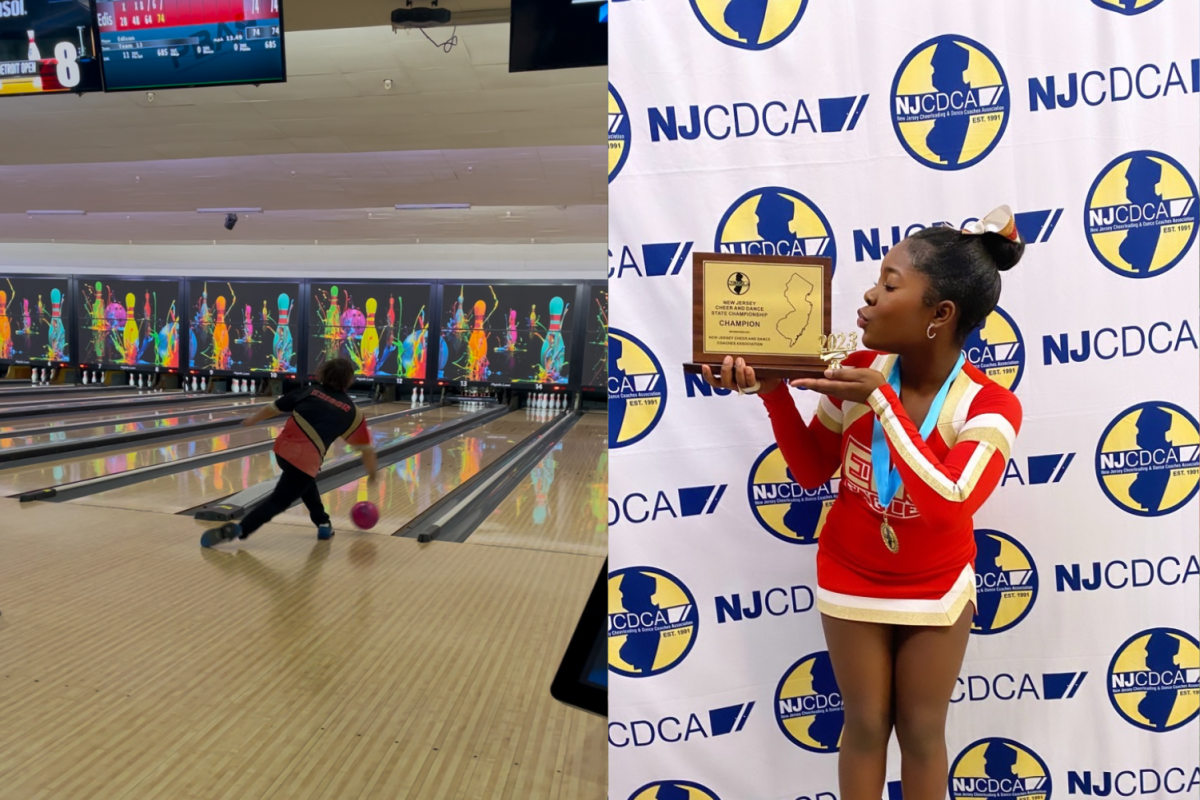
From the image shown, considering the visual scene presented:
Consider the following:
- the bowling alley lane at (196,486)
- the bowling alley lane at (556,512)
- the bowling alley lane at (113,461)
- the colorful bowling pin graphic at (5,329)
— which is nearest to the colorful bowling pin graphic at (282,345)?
the colorful bowling pin graphic at (5,329)

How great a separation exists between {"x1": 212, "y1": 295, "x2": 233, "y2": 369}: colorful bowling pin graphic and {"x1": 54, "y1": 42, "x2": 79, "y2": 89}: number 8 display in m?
10.0

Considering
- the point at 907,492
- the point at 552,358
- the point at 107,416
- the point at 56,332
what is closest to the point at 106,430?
the point at 107,416

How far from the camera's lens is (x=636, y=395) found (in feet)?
5.15

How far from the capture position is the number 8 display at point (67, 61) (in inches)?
132

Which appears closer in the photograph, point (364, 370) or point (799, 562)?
point (799, 562)

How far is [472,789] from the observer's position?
182cm

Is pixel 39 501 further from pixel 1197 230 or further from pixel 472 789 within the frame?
pixel 1197 230

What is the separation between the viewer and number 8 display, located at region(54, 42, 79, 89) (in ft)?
11.0

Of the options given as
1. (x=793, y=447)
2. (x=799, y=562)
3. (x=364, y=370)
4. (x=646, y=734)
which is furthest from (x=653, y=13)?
(x=364, y=370)

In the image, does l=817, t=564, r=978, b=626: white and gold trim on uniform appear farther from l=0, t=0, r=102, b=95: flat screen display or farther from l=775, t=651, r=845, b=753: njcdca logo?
l=0, t=0, r=102, b=95: flat screen display

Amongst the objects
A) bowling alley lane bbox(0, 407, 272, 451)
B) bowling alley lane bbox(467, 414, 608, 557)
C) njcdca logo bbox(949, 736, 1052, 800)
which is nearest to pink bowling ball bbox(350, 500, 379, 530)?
bowling alley lane bbox(467, 414, 608, 557)

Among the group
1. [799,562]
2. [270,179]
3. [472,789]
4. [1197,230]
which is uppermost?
[270,179]

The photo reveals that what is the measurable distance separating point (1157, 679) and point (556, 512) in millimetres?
3602

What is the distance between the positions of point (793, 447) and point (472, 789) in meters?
1.18
